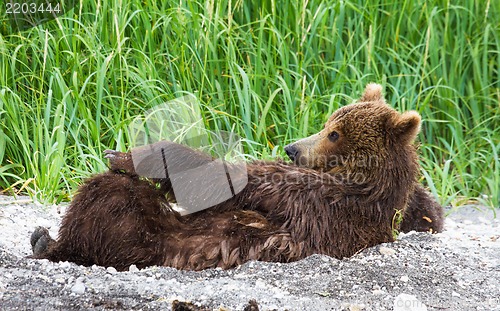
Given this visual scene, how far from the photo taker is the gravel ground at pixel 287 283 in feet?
10.7

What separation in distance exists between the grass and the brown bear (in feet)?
4.80

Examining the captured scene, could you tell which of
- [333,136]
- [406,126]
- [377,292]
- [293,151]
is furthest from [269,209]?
[406,126]

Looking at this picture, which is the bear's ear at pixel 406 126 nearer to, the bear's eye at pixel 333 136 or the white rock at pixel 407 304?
the bear's eye at pixel 333 136

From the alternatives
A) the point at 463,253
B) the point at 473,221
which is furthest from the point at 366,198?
the point at 473,221

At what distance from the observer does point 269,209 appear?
4121 millimetres

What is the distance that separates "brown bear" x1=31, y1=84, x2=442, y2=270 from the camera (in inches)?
154

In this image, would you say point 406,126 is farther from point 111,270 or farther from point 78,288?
point 78,288

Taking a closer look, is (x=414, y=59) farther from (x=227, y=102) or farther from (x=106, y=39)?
(x=106, y=39)

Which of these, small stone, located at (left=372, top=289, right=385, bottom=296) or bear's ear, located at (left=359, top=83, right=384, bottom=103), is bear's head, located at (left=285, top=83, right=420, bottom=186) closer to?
bear's ear, located at (left=359, top=83, right=384, bottom=103)

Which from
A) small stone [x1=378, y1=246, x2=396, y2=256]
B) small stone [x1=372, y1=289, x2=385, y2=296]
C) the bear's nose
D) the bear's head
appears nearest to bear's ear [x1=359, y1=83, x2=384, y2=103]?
the bear's head

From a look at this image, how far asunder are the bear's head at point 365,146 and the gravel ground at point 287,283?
1.40 ft

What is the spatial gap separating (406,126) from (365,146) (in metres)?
0.25

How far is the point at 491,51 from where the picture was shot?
272 inches

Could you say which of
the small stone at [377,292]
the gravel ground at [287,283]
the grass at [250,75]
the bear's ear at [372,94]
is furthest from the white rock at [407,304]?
the grass at [250,75]
